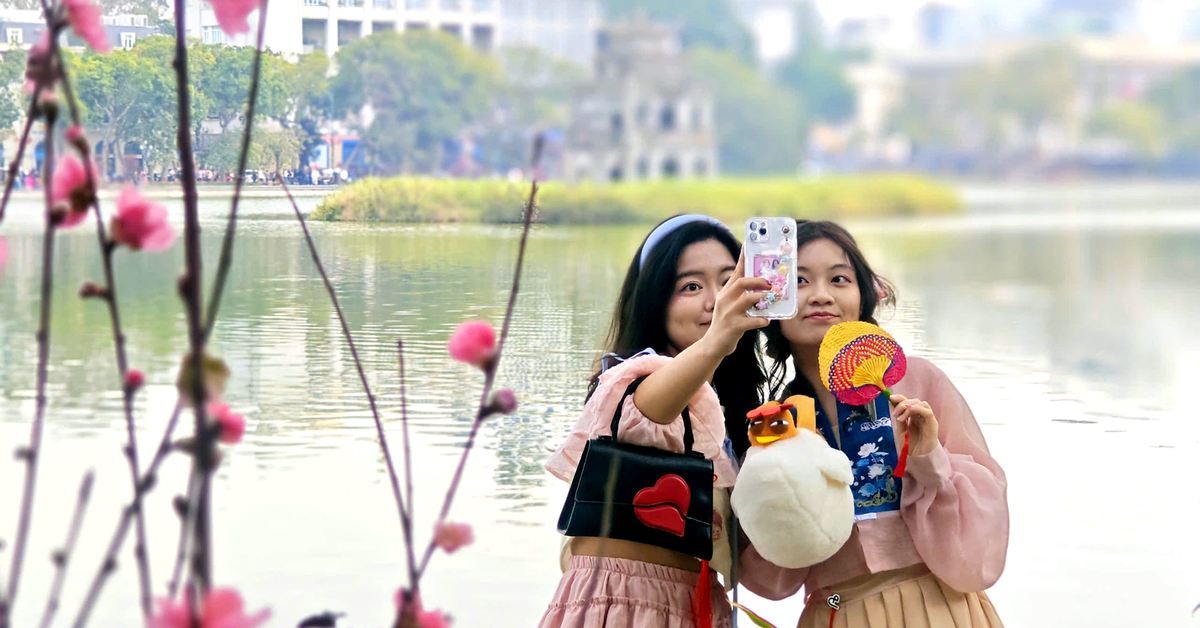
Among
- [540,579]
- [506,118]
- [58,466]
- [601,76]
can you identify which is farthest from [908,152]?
[58,466]

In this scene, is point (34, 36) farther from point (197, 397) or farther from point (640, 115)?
point (640, 115)

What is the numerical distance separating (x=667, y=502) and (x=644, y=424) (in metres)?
0.07

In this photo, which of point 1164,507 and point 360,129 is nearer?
point 360,129

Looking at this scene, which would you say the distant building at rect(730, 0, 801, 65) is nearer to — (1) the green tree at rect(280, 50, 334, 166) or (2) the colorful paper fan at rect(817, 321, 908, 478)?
(1) the green tree at rect(280, 50, 334, 166)

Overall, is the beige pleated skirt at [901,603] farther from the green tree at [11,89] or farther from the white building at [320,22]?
the green tree at [11,89]

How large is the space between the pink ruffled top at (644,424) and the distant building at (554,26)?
1.12m

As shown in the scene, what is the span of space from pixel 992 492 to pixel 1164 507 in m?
0.96

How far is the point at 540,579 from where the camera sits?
6.22ft

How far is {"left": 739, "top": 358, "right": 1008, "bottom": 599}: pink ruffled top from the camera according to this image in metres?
1.17

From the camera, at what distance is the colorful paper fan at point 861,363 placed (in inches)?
44.5

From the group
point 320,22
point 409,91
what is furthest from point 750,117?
point 320,22

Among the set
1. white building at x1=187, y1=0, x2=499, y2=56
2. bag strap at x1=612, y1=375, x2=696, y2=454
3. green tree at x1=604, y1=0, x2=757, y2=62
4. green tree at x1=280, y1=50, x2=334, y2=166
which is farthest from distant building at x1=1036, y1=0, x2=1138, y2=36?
bag strap at x1=612, y1=375, x2=696, y2=454

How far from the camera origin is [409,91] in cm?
187

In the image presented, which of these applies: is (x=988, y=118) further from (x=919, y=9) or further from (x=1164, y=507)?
(x=1164, y=507)
